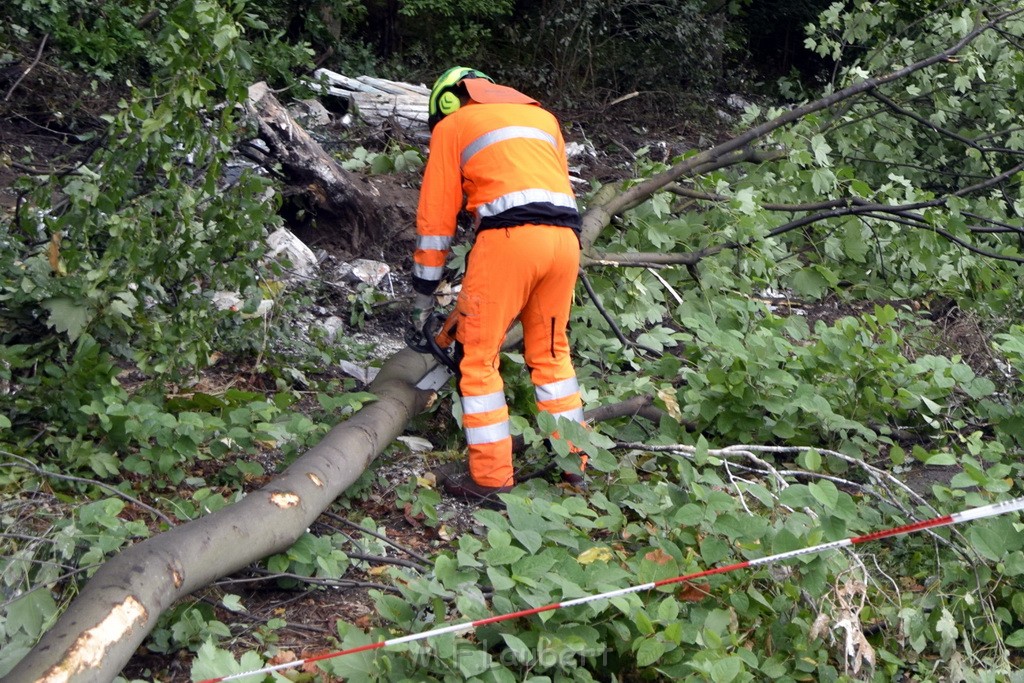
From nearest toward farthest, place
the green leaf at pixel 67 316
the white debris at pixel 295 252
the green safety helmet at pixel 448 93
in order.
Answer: the green leaf at pixel 67 316 < the green safety helmet at pixel 448 93 < the white debris at pixel 295 252

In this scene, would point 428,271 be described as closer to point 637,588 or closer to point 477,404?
point 477,404

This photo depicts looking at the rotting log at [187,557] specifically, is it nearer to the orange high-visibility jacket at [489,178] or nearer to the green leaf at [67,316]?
the orange high-visibility jacket at [489,178]

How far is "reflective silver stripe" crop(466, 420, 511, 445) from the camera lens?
3.71 m

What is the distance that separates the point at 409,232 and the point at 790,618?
12.5 ft

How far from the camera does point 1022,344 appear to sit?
13.1ft

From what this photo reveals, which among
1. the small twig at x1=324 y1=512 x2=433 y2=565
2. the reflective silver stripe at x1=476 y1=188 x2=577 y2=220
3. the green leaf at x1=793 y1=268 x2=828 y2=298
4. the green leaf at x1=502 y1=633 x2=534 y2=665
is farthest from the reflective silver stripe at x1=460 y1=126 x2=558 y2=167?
the green leaf at x1=502 y1=633 x2=534 y2=665

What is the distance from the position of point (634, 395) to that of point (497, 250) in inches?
38.6

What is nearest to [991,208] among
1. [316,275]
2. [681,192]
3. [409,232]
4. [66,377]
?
[681,192]

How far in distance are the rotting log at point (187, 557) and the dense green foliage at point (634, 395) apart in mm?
145

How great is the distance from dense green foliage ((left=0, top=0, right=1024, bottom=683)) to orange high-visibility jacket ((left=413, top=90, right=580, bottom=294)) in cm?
71

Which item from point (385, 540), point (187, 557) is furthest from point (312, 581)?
point (187, 557)

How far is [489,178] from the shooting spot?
12.4 ft

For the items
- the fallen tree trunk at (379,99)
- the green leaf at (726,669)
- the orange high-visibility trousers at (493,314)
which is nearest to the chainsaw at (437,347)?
the orange high-visibility trousers at (493,314)

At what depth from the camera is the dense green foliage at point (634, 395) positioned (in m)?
2.59
